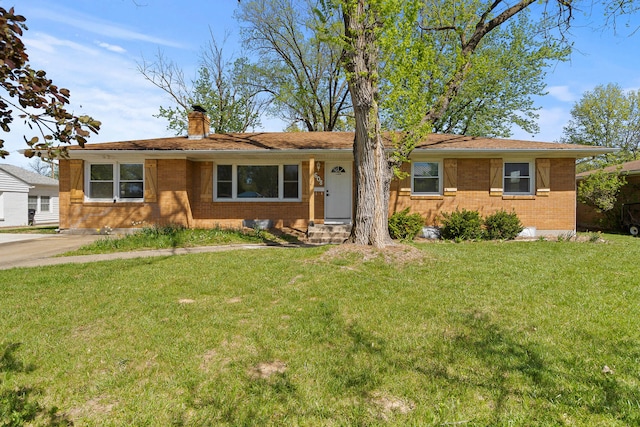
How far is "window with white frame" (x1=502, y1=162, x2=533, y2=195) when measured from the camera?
504 inches

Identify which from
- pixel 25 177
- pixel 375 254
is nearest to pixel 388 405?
pixel 375 254

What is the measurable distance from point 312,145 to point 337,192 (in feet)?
6.53

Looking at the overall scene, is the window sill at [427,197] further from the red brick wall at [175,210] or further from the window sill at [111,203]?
the window sill at [111,203]

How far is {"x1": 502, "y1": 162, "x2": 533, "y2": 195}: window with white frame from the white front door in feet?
18.5

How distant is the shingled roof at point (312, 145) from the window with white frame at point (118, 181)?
2.60 feet

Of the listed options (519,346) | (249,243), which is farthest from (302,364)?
(249,243)

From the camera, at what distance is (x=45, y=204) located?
87.2 feet

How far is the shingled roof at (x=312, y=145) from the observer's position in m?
11.8

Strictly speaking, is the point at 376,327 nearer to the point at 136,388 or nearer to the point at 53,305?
the point at 136,388

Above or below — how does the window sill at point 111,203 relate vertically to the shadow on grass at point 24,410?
above

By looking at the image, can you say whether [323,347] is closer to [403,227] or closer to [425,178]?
[403,227]

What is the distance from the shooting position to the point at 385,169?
860cm

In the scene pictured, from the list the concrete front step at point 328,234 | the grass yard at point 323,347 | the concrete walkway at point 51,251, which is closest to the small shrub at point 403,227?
the concrete front step at point 328,234

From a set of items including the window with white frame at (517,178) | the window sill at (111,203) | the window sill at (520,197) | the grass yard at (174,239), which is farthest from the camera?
the window sill at (111,203)
